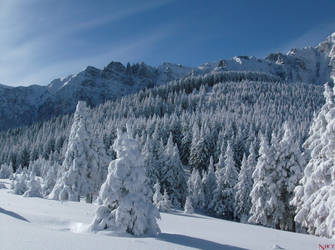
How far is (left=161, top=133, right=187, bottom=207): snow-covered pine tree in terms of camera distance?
46.7m

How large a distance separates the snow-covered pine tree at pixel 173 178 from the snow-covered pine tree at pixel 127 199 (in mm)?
34298

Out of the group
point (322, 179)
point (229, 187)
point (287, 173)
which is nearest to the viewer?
point (322, 179)

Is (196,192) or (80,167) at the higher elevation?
(80,167)

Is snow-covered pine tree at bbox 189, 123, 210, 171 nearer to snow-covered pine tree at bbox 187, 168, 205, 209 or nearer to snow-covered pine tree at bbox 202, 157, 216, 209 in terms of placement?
snow-covered pine tree at bbox 202, 157, 216, 209

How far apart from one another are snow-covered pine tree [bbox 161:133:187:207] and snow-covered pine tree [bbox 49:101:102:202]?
16297 mm

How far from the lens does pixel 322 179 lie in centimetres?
1772

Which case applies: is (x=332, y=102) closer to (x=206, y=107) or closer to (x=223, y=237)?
(x=223, y=237)

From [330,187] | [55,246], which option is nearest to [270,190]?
[330,187]

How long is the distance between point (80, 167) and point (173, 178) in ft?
63.7

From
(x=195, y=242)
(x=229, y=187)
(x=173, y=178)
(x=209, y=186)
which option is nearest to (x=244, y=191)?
(x=229, y=187)

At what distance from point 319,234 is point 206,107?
472 feet

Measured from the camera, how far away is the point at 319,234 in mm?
17172

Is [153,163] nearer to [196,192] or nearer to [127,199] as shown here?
[196,192]

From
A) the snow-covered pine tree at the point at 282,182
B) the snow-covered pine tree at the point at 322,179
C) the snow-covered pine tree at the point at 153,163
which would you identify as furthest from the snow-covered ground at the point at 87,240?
the snow-covered pine tree at the point at 153,163
